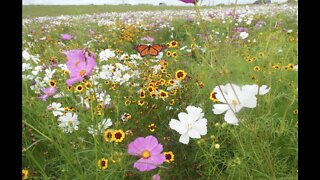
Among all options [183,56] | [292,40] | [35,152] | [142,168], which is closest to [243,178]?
[142,168]

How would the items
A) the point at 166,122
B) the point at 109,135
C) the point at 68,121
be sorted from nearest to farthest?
1. the point at 109,135
2. the point at 68,121
3. the point at 166,122

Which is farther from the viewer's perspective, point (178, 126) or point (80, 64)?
point (178, 126)

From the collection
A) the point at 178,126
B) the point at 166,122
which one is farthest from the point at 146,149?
the point at 166,122

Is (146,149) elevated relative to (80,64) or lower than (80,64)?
lower

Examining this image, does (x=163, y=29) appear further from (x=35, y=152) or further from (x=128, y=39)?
(x=35, y=152)

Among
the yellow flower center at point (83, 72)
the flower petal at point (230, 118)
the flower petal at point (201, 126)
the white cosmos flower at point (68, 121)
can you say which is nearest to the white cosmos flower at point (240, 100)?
the flower petal at point (230, 118)

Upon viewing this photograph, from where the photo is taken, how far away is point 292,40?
305 cm

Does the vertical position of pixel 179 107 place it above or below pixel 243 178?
above

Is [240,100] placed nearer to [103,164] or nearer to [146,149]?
[146,149]

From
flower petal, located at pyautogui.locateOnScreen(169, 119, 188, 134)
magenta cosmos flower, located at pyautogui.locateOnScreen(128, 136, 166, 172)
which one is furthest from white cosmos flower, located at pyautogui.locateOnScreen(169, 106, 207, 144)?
magenta cosmos flower, located at pyautogui.locateOnScreen(128, 136, 166, 172)

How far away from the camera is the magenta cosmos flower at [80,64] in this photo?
807 millimetres

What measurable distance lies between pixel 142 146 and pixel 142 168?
0.10 meters

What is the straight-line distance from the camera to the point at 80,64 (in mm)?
830

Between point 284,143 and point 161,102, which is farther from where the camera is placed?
point 161,102
